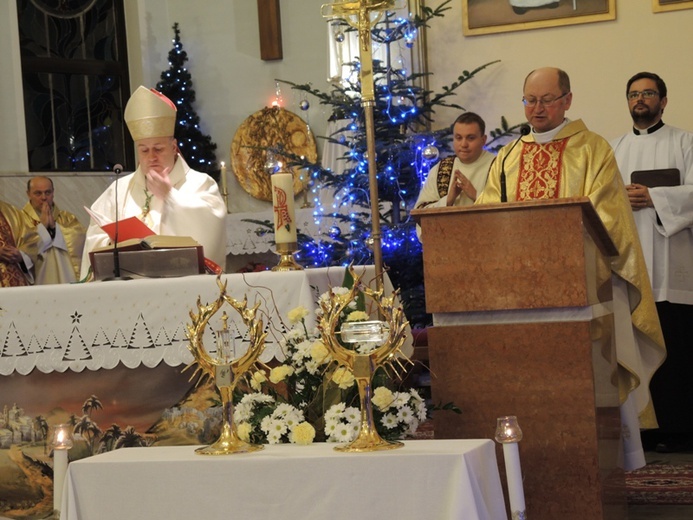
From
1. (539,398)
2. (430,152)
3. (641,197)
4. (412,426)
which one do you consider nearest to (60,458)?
(412,426)

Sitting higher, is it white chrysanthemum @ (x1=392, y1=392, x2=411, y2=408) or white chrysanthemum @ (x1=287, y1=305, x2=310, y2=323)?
white chrysanthemum @ (x1=287, y1=305, x2=310, y2=323)


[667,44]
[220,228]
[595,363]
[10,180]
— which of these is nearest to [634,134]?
[667,44]

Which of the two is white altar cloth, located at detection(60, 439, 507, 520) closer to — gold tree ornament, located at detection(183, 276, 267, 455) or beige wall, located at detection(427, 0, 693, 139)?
gold tree ornament, located at detection(183, 276, 267, 455)

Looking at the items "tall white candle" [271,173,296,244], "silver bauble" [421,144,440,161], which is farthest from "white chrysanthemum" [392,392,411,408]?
"silver bauble" [421,144,440,161]

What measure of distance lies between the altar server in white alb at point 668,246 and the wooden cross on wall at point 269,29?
14.3 feet

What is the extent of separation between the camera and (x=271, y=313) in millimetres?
3992

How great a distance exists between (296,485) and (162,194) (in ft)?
8.63

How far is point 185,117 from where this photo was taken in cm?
1017

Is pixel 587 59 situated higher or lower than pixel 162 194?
higher

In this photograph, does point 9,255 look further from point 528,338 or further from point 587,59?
point 528,338

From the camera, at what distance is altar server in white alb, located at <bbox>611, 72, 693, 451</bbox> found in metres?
6.47

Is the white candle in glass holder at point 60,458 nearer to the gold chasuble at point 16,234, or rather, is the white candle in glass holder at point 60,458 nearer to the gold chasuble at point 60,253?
the gold chasuble at point 16,234

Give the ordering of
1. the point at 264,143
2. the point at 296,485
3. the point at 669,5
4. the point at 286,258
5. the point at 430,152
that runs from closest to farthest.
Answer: the point at 296,485 → the point at 286,258 → the point at 430,152 → the point at 669,5 → the point at 264,143

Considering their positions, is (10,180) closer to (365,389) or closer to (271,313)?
(271,313)
